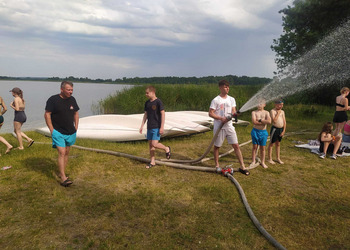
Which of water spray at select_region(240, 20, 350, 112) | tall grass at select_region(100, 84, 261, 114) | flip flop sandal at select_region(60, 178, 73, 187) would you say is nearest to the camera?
flip flop sandal at select_region(60, 178, 73, 187)

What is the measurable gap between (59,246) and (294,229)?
10.1ft

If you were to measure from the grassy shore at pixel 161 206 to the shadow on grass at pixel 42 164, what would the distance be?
2 centimetres

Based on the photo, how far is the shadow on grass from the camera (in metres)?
5.18

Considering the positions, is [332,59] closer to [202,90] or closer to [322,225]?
[202,90]

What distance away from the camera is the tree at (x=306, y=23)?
17562 mm

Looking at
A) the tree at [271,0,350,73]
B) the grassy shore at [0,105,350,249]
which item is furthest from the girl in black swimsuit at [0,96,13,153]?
the tree at [271,0,350,73]

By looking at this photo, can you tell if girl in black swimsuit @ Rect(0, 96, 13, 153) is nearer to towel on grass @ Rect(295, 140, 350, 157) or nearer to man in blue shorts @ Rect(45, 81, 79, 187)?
man in blue shorts @ Rect(45, 81, 79, 187)

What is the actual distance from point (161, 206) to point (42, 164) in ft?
11.1

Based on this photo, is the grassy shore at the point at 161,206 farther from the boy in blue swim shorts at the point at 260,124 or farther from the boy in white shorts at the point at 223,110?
the boy in white shorts at the point at 223,110

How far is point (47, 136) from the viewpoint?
908cm

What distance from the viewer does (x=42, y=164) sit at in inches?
221

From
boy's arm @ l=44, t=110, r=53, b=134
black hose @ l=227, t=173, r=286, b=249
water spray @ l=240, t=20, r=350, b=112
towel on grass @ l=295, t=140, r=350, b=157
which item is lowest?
black hose @ l=227, t=173, r=286, b=249

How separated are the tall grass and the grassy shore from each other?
987 centimetres

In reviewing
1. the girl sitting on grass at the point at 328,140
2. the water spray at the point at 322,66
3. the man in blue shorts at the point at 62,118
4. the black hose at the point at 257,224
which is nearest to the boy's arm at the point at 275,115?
the girl sitting on grass at the point at 328,140
